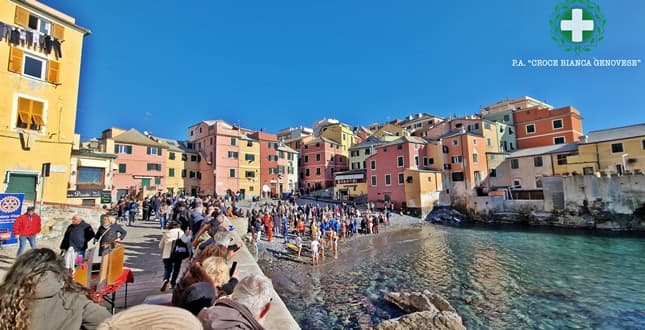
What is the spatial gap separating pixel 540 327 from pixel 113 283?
11.6 m

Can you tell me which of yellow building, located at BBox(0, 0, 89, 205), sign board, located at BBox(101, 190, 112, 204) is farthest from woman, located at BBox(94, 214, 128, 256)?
sign board, located at BBox(101, 190, 112, 204)

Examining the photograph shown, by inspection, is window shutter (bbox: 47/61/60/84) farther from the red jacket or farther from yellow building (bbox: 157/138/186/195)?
yellow building (bbox: 157/138/186/195)

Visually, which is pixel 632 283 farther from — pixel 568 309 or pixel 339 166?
pixel 339 166

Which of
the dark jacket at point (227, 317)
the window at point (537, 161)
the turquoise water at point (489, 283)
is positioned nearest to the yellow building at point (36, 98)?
Result: the turquoise water at point (489, 283)

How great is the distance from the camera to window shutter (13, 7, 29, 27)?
14.4 meters

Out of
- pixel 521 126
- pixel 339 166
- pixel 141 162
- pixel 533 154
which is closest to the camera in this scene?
pixel 141 162

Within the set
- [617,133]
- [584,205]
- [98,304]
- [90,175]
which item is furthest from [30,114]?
[617,133]

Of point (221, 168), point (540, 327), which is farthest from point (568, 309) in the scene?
point (221, 168)

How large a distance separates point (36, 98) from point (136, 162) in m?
18.6

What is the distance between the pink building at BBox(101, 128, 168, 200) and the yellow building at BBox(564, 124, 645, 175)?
47.9 m

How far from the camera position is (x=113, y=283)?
4.09 metres

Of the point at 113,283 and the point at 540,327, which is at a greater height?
the point at 113,283

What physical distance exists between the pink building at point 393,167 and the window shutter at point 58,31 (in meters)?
33.5

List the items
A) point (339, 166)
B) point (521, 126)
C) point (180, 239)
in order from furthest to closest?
1. point (339, 166)
2. point (521, 126)
3. point (180, 239)
